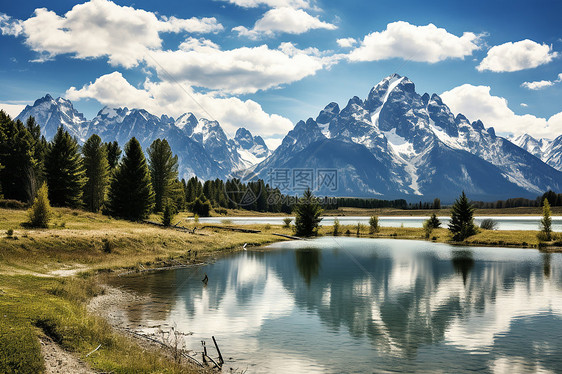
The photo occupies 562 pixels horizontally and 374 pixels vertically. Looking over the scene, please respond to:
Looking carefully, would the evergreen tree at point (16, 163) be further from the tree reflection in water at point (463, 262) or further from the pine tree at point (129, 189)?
the tree reflection in water at point (463, 262)

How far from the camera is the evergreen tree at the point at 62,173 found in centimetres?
7125

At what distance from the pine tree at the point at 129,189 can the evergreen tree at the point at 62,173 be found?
642 cm

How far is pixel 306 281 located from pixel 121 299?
61.6ft

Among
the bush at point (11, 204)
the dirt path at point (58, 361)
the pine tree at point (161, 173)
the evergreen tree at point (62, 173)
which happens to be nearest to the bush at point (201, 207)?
the pine tree at point (161, 173)

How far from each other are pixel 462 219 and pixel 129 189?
71667 mm

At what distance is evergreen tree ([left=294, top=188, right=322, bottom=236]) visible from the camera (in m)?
96.9

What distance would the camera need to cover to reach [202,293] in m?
32.6

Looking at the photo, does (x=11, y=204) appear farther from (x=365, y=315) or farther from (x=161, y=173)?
(x=365, y=315)

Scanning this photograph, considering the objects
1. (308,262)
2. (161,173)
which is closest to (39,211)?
(308,262)

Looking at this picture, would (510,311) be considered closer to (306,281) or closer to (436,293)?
(436,293)

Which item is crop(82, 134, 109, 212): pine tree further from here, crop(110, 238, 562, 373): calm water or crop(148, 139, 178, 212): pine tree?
crop(110, 238, 562, 373): calm water

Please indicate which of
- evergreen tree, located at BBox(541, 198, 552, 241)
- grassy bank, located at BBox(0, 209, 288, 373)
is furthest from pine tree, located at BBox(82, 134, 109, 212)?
evergreen tree, located at BBox(541, 198, 552, 241)

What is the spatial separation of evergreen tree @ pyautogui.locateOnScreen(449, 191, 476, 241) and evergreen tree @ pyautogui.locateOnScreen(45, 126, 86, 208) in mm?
78582

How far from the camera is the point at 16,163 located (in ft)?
218
